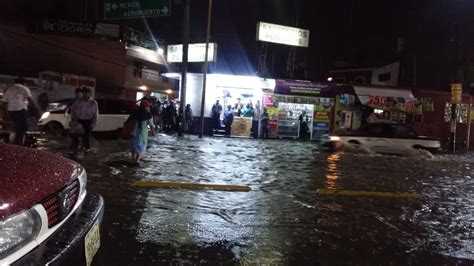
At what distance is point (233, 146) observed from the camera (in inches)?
785

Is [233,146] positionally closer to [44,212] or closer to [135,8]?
[135,8]

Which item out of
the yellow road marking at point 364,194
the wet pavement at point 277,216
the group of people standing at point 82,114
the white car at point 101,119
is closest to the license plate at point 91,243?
the wet pavement at point 277,216

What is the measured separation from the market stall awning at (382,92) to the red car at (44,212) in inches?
924

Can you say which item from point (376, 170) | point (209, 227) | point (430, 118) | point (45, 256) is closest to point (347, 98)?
point (430, 118)

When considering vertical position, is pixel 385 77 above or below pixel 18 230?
above

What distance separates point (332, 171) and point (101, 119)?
356 inches

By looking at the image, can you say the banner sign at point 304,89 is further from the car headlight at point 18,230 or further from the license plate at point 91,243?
the car headlight at point 18,230

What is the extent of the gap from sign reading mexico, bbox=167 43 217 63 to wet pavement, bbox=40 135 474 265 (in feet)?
45.9

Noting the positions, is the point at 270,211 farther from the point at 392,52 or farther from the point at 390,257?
the point at 392,52

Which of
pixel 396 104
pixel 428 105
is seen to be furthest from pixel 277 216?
pixel 428 105

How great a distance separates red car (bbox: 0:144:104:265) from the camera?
276 cm

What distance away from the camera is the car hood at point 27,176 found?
9.27 ft

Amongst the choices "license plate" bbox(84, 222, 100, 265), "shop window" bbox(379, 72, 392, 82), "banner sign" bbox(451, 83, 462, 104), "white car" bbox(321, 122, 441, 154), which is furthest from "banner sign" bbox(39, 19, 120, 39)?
"license plate" bbox(84, 222, 100, 265)

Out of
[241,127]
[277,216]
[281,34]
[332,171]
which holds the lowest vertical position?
[277,216]
